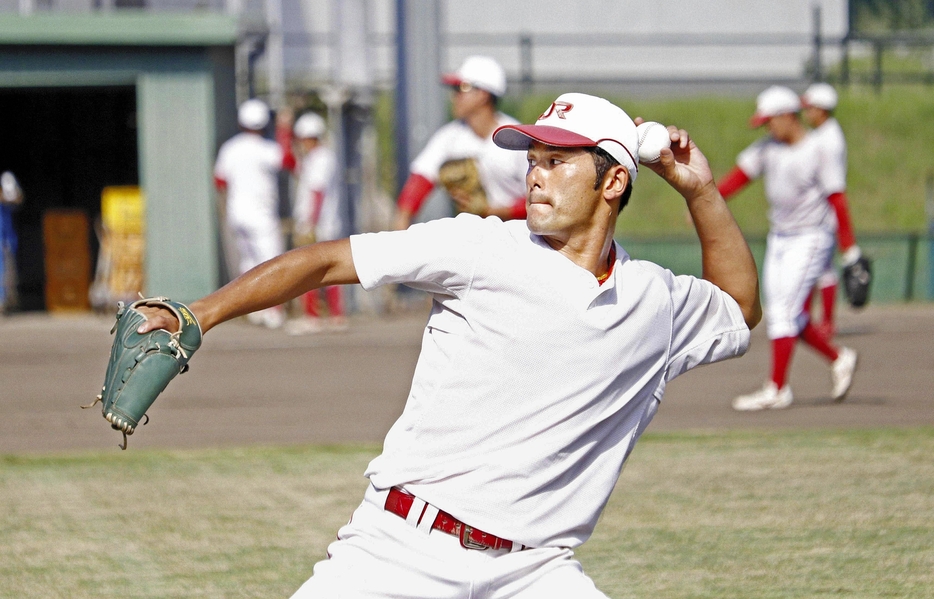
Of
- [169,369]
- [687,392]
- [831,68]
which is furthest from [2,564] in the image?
[831,68]

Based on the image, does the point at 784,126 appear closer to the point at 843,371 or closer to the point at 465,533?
the point at 843,371

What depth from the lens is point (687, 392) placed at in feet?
36.1

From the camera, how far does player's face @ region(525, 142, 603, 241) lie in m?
3.54

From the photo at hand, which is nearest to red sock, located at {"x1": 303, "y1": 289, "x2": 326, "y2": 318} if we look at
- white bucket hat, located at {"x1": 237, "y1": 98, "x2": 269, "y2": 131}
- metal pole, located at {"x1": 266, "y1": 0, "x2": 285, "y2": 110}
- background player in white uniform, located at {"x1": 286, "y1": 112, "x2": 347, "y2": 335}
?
background player in white uniform, located at {"x1": 286, "y1": 112, "x2": 347, "y2": 335}

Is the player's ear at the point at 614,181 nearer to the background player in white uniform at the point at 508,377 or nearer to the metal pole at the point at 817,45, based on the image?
the background player in white uniform at the point at 508,377

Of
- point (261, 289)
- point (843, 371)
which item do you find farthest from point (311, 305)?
point (261, 289)

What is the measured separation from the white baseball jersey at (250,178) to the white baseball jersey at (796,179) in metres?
7.29

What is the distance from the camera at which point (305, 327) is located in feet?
52.9

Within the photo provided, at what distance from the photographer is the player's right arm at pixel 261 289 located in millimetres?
3183

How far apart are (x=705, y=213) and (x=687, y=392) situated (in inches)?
281

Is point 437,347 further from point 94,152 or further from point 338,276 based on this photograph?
point 94,152

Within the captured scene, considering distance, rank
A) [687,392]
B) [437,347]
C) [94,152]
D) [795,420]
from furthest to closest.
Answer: [94,152], [687,392], [795,420], [437,347]

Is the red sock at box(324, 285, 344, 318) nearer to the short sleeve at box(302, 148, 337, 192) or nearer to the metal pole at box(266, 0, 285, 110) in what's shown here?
the short sleeve at box(302, 148, 337, 192)

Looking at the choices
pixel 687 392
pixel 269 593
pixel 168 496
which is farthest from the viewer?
pixel 687 392
